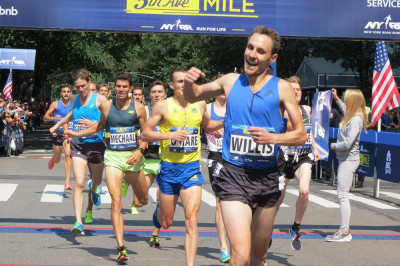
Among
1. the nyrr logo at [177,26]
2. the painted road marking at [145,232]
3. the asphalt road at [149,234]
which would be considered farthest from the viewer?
the nyrr logo at [177,26]

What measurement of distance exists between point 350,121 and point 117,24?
4.07 metres

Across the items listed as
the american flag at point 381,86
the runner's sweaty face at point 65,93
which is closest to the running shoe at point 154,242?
the runner's sweaty face at point 65,93

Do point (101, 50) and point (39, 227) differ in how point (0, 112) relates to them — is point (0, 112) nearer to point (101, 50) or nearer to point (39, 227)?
point (39, 227)

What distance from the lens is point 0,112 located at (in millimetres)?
25703

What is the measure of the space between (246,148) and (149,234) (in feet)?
15.8

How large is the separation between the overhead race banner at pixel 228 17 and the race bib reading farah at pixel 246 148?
20.7 ft

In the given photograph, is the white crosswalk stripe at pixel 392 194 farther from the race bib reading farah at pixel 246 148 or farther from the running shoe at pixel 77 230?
the race bib reading farah at pixel 246 148

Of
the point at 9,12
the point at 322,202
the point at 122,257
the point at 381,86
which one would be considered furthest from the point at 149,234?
the point at 381,86

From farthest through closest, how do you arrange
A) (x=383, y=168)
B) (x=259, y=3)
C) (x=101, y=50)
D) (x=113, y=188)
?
1. (x=101, y=50)
2. (x=383, y=168)
3. (x=259, y=3)
4. (x=113, y=188)

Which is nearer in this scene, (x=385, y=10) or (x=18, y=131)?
(x=385, y=10)

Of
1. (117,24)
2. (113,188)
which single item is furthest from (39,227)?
(117,24)

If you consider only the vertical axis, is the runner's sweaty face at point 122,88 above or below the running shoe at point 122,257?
above

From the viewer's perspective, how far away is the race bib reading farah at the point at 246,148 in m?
5.54

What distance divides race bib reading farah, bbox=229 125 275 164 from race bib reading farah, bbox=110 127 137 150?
3466 mm
